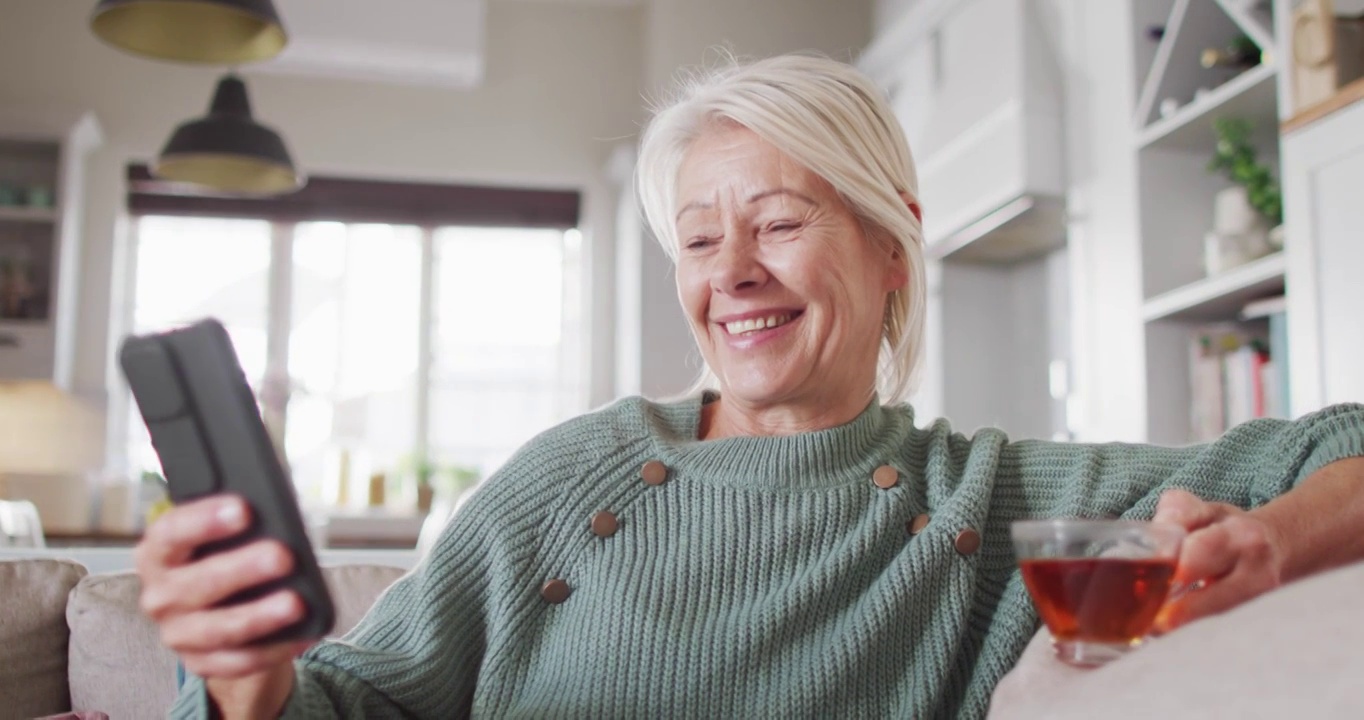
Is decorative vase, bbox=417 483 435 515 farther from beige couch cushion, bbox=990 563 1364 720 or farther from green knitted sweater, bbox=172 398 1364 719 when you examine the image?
beige couch cushion, bbox=990 563 1364 720

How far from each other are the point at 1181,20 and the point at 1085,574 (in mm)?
2849

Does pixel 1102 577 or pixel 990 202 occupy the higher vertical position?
pixel 990 202

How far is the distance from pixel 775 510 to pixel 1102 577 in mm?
562

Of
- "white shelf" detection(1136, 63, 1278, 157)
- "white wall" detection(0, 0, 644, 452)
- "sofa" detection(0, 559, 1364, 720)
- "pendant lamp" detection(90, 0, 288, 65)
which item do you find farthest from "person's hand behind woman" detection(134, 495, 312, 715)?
"white wall" detection(0, 0, 644, 452)

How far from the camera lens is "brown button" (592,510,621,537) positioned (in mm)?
1282

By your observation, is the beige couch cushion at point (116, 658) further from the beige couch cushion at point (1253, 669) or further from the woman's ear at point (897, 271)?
the beige couch cushion at point (1253, 669)

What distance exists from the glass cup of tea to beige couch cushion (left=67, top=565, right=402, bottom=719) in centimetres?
117

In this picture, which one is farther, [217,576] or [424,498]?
[424,498]

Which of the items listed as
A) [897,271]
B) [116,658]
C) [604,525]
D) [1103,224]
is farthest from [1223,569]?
[1103,224]

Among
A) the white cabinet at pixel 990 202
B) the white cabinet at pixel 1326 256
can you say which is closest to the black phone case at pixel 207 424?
the white cabinet at pixel 1326 256

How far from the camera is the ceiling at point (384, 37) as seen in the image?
19.4 ft

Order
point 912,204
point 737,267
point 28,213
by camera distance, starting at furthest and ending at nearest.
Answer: point 28,213
point 912,204
point 737,267

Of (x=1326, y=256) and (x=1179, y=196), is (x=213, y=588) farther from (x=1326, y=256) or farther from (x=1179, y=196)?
(x=1179, y=196)

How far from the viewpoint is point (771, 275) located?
1.41m
